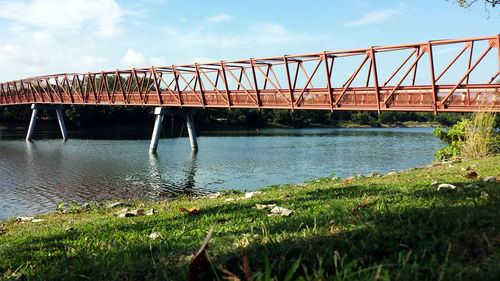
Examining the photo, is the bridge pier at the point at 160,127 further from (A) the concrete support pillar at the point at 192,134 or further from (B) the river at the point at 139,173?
(B) the river at the point at 139,173

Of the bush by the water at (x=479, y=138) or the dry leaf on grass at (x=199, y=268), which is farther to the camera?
the bush by the water at (x=479, y=138)

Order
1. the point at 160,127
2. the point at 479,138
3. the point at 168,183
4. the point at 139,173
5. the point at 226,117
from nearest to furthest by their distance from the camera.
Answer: the point at 479,138 → the point at 168,183 → the point at 139,173 → the point at 160,127 → the point at 226,117

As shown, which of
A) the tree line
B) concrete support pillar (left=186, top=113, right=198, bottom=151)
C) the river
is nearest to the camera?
the river

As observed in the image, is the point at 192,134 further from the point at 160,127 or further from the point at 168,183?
the point at 168,183

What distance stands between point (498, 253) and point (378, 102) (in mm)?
27310

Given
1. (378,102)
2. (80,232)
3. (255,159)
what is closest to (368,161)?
(378,102)

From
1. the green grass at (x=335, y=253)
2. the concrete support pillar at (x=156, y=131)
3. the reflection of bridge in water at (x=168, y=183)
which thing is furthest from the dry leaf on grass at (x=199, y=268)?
the concrete support pillar at (x=156, y=131)

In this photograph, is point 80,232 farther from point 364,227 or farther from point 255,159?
point 255,159

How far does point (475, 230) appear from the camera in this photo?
296 cm

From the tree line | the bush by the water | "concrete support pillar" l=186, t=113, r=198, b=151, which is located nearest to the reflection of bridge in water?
"concrete support pillar" l=186, t=113, r=198, b=151

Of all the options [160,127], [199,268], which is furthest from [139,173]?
[199,268]

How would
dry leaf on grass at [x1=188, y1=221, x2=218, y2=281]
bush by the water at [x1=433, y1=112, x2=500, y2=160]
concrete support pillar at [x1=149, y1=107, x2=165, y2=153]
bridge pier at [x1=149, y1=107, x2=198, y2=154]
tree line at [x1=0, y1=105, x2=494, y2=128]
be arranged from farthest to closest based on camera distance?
tree line at [x1=0, y1=105, x2=494, y2=128] → bridge pier at [x1=149, y1=107, x2=198, y2=154] → concrete support pillar at [x1=149, y1=107, x2=165, y2=153] → bush by the water at [x1=433, y1=112, x2=500, y2=160] → dry leaf on grass at [x1=188, y1=221, x2=218, y2=281]

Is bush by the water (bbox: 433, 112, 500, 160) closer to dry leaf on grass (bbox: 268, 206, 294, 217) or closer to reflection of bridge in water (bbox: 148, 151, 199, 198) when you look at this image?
reflection of bridge in water (bbox: 148, 151, 199, 198)

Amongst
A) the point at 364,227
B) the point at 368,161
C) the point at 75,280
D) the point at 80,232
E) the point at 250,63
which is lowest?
the point at 368,161
